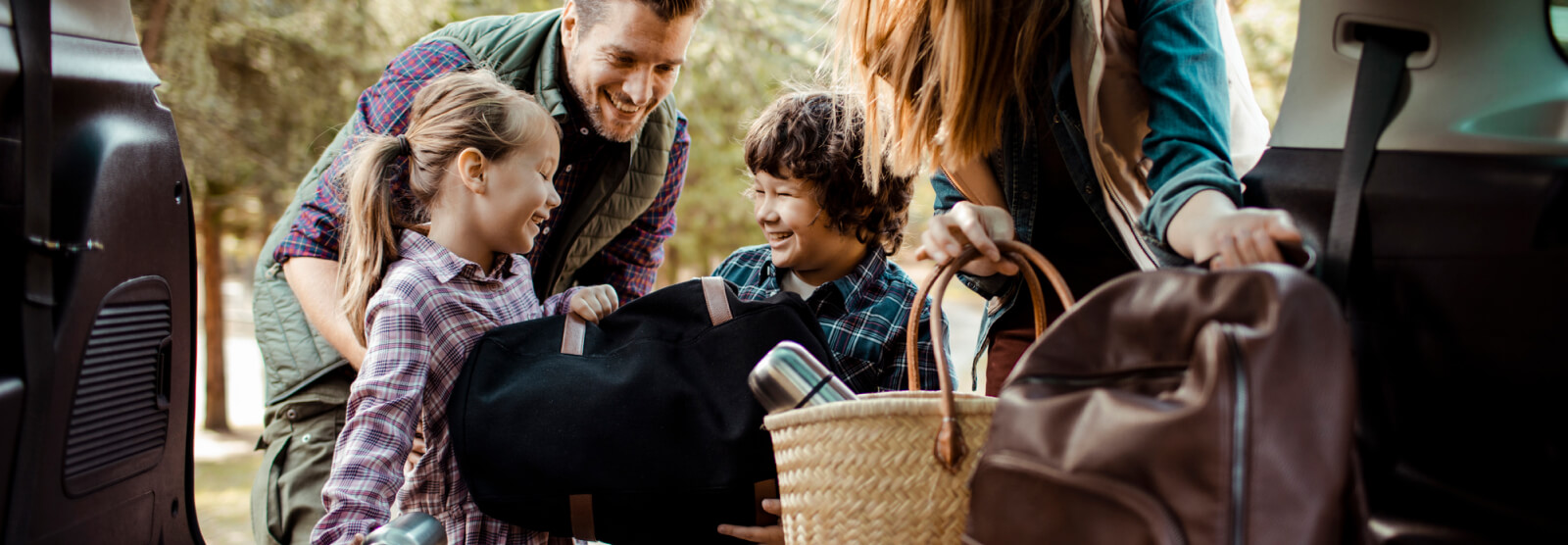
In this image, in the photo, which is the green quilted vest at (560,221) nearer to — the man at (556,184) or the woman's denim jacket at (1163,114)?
the man at (556,184)

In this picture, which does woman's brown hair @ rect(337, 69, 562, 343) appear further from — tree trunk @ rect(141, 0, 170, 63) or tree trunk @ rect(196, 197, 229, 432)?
tree trunk @ rect(196, 197, 229, 432)

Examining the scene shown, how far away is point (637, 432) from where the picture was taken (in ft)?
5.56

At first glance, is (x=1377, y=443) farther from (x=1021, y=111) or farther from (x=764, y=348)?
(x=764, y=348)

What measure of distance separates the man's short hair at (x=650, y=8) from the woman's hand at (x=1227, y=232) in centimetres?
165

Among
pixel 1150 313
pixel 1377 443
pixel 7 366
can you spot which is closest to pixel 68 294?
pixel 7 366

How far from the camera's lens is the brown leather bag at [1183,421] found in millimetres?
929

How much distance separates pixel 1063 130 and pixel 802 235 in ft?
2.61

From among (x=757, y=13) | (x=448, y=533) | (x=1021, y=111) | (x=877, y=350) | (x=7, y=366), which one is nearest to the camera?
(x=7, y=366)

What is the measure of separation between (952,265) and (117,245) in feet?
3.92

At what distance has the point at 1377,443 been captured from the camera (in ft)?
3.64

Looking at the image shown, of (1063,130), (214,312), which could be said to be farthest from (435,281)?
(214,312)

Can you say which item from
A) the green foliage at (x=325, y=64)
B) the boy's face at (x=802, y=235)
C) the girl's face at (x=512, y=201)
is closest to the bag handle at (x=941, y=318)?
the boy's face at (x=802, y=235)

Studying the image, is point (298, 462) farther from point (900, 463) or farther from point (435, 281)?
point (900, 463)

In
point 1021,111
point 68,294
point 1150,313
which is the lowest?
point 68,294
